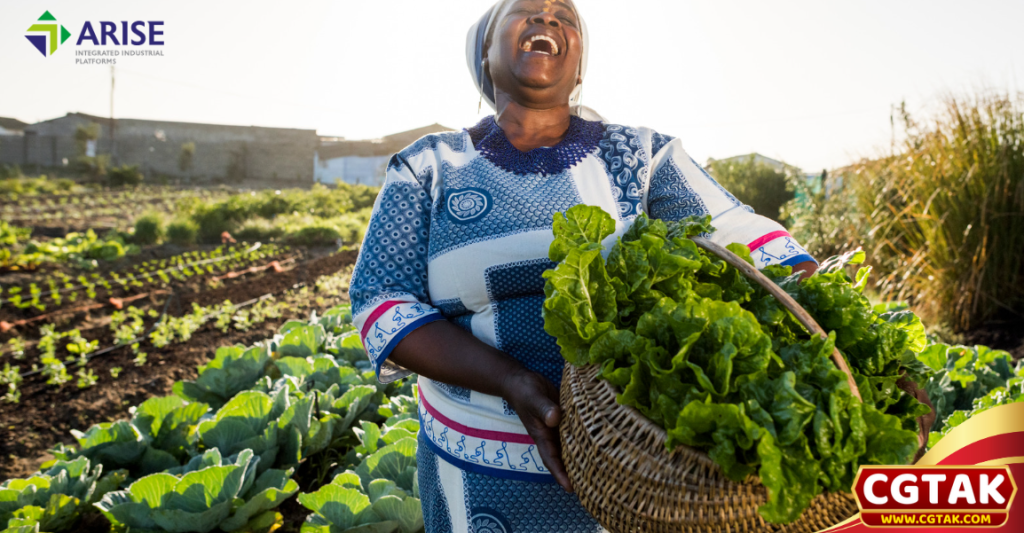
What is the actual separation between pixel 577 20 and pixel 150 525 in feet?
7.92

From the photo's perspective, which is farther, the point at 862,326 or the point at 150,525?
the point at 150,525

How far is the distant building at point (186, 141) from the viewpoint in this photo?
30078mm

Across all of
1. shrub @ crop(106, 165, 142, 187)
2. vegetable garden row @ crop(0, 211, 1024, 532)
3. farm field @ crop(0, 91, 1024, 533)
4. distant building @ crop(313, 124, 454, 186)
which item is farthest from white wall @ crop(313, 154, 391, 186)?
vegetable garden row @ crop(0, 211, 1024, 532)

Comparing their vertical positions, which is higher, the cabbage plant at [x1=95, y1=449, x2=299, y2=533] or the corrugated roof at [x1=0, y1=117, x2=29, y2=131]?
the corrugated roof at [x1=0, y1=117, x2=29, y2=131]

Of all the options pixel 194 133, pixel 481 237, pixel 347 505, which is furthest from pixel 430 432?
pixel 194 133

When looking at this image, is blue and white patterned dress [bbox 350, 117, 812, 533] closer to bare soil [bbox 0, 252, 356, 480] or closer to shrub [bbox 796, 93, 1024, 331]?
bare soil [bbox 0, 252, 356, 480]

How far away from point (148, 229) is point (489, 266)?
549 inches

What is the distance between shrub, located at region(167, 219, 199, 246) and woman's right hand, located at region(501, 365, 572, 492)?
1421cm

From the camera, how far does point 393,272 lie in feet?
4.07

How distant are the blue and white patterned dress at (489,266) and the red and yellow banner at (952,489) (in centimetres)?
47

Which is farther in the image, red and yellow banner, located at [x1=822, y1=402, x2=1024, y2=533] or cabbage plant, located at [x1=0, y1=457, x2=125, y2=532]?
cabbage plant, located at [x1=0, y1=457, x2=125, y2=532]

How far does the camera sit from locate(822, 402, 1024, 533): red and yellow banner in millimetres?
1022

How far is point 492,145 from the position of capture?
1386 mm

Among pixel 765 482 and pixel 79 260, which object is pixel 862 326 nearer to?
pixel 765 482
